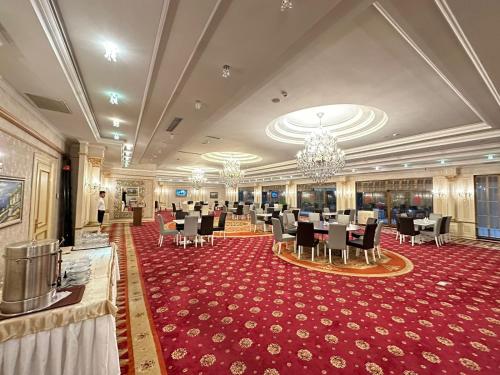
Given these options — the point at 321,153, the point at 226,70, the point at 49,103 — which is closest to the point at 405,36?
the point at 226,70

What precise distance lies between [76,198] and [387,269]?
25.4ft

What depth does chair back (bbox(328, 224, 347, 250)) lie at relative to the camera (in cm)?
467

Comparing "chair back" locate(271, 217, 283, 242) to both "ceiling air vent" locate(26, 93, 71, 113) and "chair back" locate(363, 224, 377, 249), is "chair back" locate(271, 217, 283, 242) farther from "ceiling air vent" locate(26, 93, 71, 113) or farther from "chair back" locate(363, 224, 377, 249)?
"ceiling air vent" locate(26, 93, 71, 113)

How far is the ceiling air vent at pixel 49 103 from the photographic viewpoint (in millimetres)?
3162

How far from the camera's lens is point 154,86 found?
297cm

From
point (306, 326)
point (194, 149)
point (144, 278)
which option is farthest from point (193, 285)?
point (194, 149)

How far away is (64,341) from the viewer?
56.6 inches

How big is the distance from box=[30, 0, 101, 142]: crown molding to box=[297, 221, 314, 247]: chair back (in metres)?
4.67

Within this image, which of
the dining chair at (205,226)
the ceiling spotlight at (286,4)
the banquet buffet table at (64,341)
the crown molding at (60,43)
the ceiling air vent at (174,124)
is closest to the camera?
the banquet buffet table at (64,341)

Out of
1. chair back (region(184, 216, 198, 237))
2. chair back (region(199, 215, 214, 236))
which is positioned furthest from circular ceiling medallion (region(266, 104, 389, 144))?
chair back (region(184, 216, 198, 237))

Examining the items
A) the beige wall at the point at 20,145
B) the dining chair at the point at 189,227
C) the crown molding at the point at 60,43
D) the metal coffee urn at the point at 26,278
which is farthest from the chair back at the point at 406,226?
the beige wall at the point at 20,145

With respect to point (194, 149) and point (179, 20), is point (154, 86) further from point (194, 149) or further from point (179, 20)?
point (194, 149)

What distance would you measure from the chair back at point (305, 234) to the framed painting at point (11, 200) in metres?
4.94

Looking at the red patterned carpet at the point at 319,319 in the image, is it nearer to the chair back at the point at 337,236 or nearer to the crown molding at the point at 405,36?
the chair back at the point at 337,236
